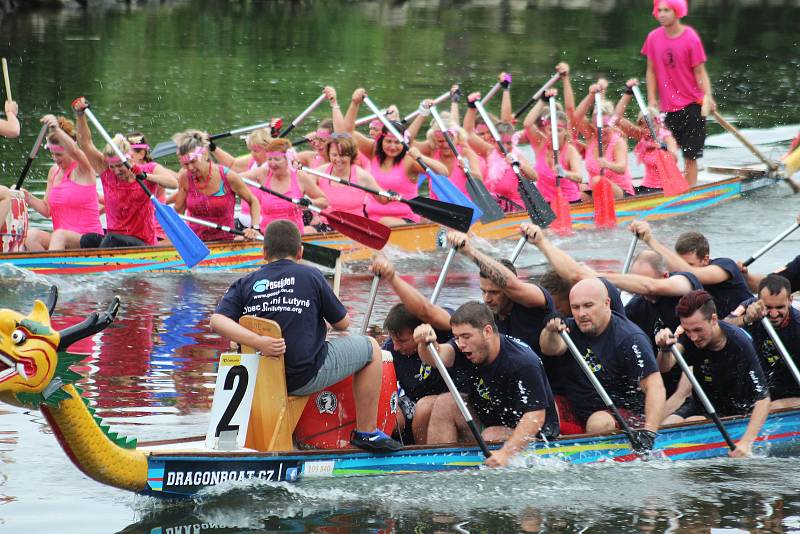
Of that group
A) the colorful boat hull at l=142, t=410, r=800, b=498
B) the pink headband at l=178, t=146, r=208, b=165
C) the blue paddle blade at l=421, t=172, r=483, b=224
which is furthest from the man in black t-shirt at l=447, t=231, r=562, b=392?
the blue paddle blade at l=421, t=172, r=483, b=224

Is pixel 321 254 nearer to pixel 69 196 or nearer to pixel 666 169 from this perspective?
pixel 69 196

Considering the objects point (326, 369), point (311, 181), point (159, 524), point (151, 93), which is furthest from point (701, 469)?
point (151, 93)

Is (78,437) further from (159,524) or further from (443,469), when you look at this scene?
(443,469)

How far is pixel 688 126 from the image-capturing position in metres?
16.2

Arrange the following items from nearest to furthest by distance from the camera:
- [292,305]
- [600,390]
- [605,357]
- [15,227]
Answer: [292,305]
[600,390]
[605,357]
[15,227]

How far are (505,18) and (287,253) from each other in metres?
41.3

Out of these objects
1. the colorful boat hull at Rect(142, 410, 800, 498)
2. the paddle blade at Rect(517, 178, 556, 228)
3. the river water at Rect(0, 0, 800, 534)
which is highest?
the paddle blade at Rect(517, 178, 556, 228)

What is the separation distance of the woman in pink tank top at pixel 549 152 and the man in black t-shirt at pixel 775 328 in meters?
6.54

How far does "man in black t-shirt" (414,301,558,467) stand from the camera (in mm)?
7383

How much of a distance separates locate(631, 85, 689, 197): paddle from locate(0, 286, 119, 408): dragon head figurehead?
1034cm

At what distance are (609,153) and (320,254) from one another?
7.47 metres

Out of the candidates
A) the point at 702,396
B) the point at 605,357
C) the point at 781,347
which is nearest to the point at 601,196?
the point at 781,347

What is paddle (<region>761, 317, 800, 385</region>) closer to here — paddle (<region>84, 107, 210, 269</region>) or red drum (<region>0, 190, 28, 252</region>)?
paddle (<region>84, 107, 210, 269</region>)

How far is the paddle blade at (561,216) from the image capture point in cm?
1542
